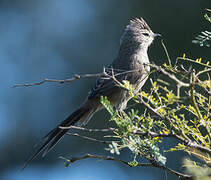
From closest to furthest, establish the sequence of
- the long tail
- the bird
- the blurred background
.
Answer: the long tail, the bird, the blurred background

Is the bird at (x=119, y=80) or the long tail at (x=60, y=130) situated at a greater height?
the bird at (x=119, y=80)

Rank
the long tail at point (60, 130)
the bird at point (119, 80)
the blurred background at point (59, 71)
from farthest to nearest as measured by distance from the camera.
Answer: the blurred background at point (59, 71)
the bird at point (119, 80)
the long tail at point (60, 130)

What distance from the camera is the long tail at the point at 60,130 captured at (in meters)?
4.04

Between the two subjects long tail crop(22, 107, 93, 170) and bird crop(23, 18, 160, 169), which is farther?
bird crop(23, 18, 160, 169)

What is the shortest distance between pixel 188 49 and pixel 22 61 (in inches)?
199

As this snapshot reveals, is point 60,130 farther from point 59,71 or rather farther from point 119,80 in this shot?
point 59,71

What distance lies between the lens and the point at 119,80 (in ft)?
15.6

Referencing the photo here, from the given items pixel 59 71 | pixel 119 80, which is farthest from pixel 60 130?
pixel 59 71

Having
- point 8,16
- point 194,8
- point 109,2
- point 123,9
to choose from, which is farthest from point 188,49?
point 8,16

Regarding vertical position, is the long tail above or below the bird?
below

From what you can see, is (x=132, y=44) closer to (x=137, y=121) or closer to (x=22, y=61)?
(x=137, y=121)

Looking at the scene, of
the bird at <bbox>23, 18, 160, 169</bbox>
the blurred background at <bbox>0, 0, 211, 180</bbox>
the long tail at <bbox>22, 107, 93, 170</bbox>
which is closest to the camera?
the long tail at <bbox>22, 107, 93, 170</bbox>

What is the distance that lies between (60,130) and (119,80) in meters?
1.01

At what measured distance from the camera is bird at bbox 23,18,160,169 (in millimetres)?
4203
